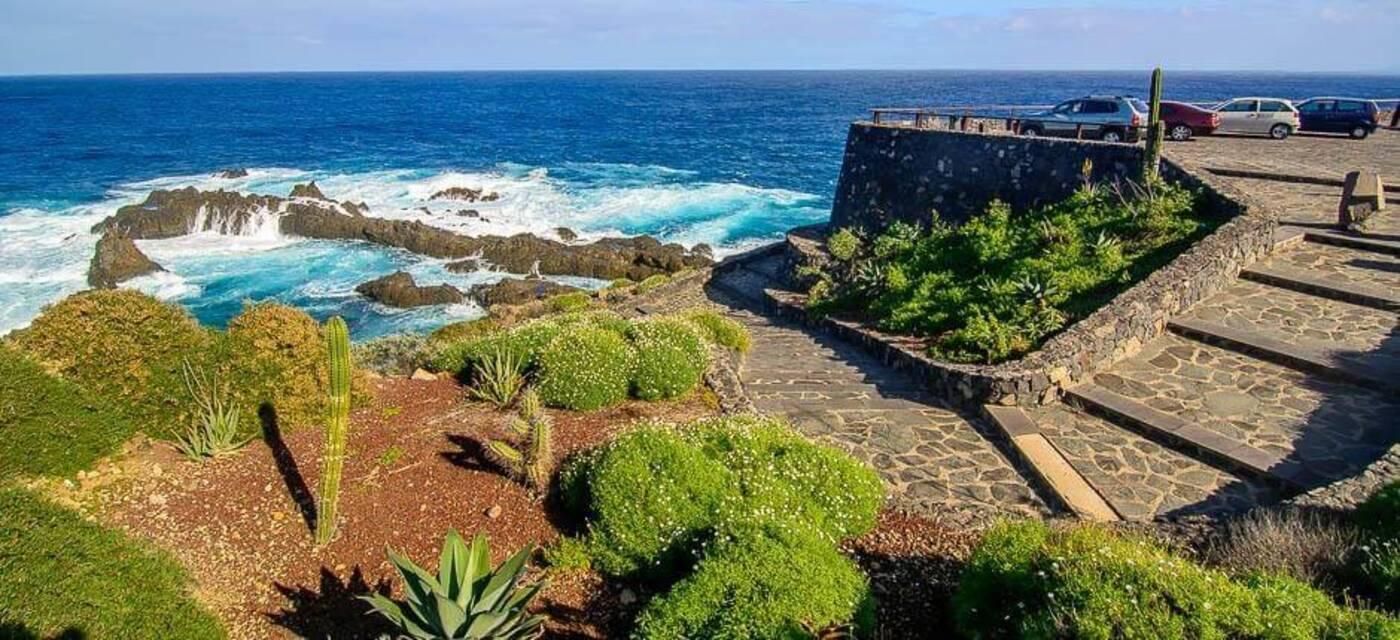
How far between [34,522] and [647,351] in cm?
659

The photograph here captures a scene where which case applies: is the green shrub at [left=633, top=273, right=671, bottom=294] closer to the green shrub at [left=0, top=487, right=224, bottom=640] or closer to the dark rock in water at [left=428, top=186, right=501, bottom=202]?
the green shrub at [left=0, top=487, right=224, bottom=640]

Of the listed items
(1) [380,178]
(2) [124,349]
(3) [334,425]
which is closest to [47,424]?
(2) [124,349]

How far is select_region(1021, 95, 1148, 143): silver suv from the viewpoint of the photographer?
23.7 m

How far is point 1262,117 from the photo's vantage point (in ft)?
91.5

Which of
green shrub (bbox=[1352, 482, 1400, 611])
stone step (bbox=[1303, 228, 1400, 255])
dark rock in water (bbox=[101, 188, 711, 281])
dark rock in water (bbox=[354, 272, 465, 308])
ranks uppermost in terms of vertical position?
stone step (bbox=[1303, 228, 1400, 255])

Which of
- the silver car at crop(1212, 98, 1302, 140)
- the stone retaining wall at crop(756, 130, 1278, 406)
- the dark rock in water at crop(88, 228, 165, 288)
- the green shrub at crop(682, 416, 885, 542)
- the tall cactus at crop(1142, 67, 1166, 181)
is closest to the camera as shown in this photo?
the green shrub at crop(682, 416, 885, 542)

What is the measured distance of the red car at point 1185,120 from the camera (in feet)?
89.5

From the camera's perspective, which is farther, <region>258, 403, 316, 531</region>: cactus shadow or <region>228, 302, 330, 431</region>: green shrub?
<region>228, 302, 330, 431</region>: green shrub

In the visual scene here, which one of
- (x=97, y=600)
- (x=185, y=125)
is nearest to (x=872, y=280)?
(x=97, y=600)

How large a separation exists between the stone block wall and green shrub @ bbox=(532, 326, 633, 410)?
12.0 metres

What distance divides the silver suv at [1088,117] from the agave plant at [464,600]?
70.6 feet

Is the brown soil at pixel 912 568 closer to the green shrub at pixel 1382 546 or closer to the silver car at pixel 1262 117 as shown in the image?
the green shrub at pixel 1382 546

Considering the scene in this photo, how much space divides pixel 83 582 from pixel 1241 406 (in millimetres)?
12074

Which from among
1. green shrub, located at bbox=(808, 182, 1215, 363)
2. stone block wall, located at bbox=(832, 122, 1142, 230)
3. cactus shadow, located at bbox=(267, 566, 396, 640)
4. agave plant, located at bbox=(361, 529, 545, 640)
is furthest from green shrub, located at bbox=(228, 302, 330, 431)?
stone block wall, located at bbox=(832, 122, 1142, 230)
